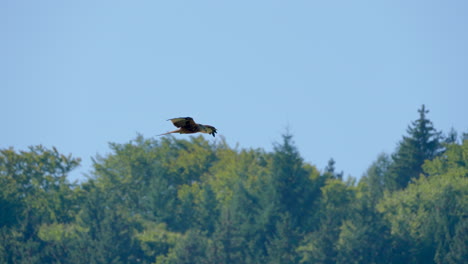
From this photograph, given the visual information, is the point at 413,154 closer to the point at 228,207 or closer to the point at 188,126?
the point at 228,207

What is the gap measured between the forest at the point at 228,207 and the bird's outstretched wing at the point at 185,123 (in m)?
53.6

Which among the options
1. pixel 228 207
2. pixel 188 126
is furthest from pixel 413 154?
pixel 188 126

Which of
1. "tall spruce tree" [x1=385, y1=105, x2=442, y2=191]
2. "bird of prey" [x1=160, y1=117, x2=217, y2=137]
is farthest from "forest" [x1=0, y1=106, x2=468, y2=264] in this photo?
"bird of prey" [x1=160, y1=117, x2=217, y2=137]

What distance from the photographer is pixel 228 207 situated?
9475cm

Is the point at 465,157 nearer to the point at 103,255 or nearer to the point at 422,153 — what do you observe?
the point at 422,153

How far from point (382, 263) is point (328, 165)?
202ft

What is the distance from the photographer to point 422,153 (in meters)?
110

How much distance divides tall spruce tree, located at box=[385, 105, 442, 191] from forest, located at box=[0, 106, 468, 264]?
0.36ft

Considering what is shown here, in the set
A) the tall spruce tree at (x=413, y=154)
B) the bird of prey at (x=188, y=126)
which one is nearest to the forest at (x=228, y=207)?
the tall spruce tree at (x=413, y=154)

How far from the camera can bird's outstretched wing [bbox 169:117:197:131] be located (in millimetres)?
26928

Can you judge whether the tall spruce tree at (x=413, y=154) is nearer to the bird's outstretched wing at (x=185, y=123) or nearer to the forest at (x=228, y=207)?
the forest at (x=228, y=207)

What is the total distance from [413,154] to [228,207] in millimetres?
22149

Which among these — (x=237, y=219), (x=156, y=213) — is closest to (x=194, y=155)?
(x=156, y=213)

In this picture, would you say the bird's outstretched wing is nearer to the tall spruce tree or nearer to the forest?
the forest
